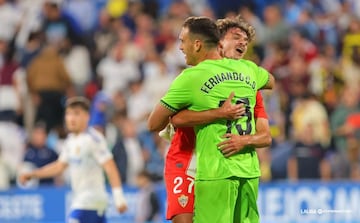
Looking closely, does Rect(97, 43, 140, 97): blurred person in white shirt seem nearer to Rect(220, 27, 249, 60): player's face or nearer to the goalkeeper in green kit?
Rect(220, 27, 249, 60): player's face

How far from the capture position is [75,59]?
20.0 metres

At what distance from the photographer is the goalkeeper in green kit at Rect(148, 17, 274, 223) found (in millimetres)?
8328

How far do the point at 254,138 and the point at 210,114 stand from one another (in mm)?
429

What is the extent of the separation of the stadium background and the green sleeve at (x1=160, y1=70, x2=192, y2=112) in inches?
318

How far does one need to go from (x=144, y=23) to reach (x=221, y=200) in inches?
485

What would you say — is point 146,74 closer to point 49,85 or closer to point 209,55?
point 49,85

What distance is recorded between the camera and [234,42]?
8.81 m

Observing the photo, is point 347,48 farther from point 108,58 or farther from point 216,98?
point 216,98

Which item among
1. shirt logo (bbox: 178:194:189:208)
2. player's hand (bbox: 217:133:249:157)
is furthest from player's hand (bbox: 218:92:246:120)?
shirt logo (bbox: 178:194:189:208)

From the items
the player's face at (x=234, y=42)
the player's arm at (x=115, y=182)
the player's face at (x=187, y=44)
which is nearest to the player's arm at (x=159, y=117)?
the player's face at (x=187, y=44)

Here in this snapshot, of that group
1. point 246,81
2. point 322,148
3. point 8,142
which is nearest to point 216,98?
point 246,81

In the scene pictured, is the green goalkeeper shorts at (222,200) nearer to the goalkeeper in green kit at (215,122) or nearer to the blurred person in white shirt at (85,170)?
the goalkeeper in green kit at (215,122)

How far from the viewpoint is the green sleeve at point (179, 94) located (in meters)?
8.31

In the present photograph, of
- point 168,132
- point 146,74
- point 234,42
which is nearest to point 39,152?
point 146,74
